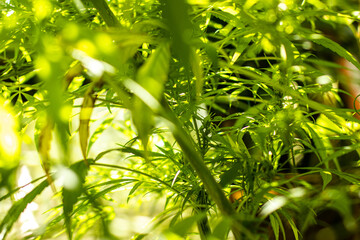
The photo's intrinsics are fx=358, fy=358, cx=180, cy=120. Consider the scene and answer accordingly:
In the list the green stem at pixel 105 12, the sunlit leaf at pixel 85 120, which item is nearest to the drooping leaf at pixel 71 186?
the sunlit leaf at pixel 85 120

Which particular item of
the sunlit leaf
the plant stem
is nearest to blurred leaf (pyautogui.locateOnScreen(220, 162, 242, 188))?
the plant stem

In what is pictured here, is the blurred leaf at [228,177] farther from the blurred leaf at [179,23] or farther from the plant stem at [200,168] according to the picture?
the blurred leaf at [179,23]

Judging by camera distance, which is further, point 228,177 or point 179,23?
point 228,177

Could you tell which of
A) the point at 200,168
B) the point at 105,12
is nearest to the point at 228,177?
the point at 200,168

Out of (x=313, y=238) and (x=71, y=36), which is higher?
(x=71, y=36)

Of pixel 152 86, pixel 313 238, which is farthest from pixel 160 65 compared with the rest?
→ pixel 313 238

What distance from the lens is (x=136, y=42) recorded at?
0.19m

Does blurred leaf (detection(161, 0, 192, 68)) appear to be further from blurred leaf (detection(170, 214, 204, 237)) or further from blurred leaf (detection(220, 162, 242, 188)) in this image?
blurred leaf (detection(220, 162, 242, 188))

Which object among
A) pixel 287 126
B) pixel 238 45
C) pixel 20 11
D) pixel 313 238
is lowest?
pixel 313 238

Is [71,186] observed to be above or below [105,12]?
below

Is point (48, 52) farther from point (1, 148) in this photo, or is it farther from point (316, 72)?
point (316, 72)

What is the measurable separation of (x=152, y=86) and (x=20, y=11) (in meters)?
0.26

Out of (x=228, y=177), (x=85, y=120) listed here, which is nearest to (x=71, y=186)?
(x=85, y=120)

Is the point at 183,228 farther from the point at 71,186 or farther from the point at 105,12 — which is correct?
the point at 105,12
